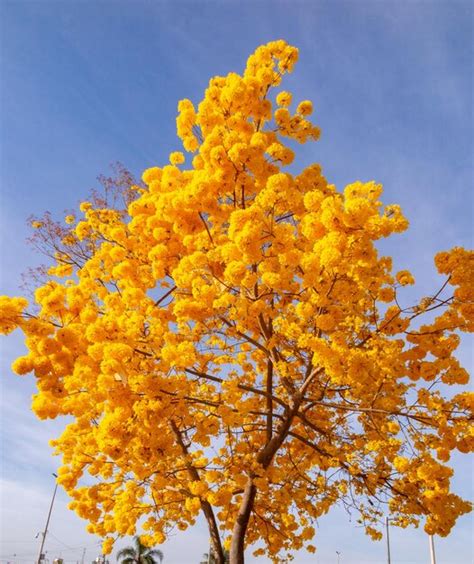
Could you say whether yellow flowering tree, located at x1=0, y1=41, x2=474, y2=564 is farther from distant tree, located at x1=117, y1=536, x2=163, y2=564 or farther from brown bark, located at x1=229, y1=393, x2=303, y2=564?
distant tree, located at x1=117, y1=536, x2=163, y2=564

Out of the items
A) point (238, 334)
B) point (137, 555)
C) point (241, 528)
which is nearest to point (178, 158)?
point (238, 334)

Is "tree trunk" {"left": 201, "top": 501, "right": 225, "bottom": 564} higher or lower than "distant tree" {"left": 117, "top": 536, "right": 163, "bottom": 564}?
lower

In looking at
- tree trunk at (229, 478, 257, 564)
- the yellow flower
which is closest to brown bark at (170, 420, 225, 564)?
tree trunk at (229, 478, 257, 564)

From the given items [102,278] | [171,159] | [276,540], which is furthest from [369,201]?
[276,540]

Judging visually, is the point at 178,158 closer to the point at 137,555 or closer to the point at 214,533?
the point at 214,533

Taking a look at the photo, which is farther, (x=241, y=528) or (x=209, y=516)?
(x=209, y=516)

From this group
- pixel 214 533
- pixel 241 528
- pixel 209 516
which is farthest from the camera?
pixel 209 516

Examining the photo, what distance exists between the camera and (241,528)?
8.07 m

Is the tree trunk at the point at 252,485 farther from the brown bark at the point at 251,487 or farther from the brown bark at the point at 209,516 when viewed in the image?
the brown bark at the point at 209,516

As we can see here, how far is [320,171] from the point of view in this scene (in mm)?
8172

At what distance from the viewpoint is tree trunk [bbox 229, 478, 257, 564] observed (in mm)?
7860

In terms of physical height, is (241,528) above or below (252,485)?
below

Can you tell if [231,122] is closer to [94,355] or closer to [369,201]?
[369,201]

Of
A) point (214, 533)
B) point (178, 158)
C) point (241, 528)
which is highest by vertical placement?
point (178, 158)
